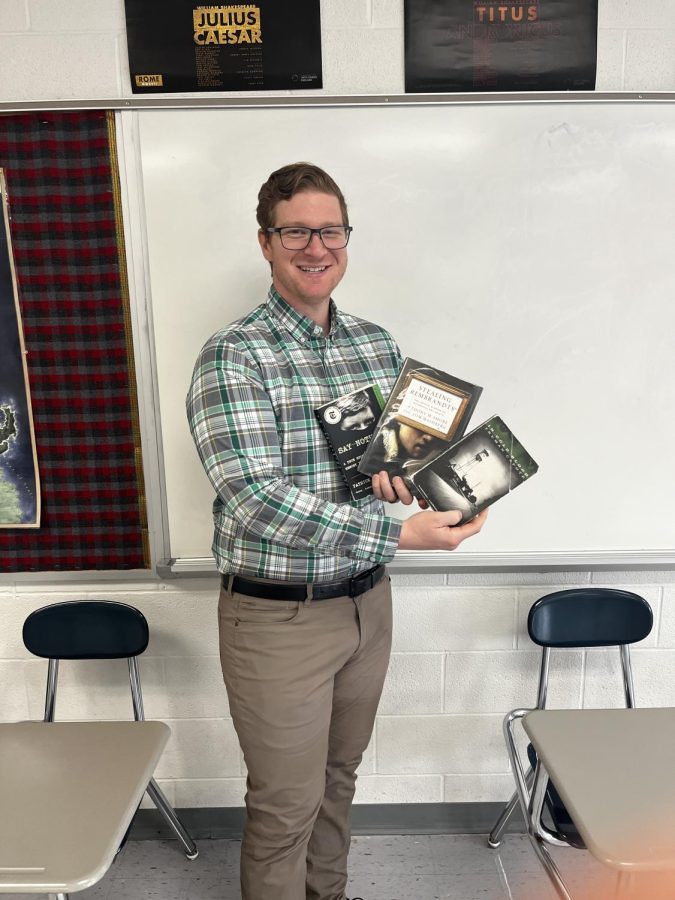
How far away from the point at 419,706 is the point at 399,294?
4.61ft

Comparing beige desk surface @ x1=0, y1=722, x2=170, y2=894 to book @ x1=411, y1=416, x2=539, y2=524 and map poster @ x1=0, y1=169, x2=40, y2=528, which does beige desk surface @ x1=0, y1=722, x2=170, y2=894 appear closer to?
map poster @ x1=0, y1=169, x2=40, y2=528

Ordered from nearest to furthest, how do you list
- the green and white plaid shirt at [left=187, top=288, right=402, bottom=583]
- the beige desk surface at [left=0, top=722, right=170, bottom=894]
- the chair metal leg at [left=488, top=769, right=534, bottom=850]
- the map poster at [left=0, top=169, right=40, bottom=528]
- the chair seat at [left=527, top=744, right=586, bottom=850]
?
the beige desk surface at [left=0, top=722, right=170, bottom=894] < the green and white plaid shirt at [left=187, top=288, right=402, bottom=583] < the chair seat at [left=527, top=744, right=586, bottom=850] < the map poster at [left=0, top=169, right=40, bottom=528] < the chair metal leg at [left=488, top=769, right=534, bottom=850]

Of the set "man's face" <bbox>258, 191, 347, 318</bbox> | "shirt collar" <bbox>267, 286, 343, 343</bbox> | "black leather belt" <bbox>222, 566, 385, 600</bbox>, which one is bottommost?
"black leather belt" <bbox>222, 566, 385, 600</bbox>

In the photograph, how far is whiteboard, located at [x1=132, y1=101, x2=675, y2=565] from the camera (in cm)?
197

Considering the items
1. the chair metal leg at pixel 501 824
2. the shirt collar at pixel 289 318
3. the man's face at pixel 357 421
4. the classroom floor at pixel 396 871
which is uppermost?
the shirt collar at pixel 289 318

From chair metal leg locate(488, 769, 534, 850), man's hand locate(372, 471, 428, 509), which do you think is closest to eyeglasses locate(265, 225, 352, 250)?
man's hand locate(372, 471, 428, 509)

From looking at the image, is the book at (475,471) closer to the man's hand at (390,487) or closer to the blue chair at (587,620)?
the man's hand at (390,487)

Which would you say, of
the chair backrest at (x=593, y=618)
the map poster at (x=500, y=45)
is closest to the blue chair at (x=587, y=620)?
the chair backrest at (x=593, y=618)

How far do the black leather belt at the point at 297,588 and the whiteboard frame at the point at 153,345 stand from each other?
1.64ft

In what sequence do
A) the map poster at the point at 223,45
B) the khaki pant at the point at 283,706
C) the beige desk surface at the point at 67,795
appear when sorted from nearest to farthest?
the beige desk surface at the point at 67,795 → the khaki pant at the point at 283,706 → the map poster at the point at 223,45

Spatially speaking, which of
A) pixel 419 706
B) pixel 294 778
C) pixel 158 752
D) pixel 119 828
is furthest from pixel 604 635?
pixel 119 828

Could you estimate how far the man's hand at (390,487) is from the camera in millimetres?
1522

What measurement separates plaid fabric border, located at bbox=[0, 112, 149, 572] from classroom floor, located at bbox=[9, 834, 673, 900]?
1019 millimetres

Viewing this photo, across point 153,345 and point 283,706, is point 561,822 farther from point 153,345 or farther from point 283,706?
point 153,345
